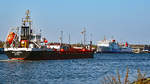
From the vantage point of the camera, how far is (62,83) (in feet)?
78.3

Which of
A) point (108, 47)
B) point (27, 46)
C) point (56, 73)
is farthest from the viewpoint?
point (108, 47)

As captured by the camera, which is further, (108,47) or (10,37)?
(108,47)

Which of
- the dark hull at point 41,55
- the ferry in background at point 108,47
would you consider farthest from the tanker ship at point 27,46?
the ferry in background at point 108,47

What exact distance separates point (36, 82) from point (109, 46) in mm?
162375

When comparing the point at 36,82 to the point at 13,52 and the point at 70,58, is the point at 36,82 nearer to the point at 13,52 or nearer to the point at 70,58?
the point at 13,52

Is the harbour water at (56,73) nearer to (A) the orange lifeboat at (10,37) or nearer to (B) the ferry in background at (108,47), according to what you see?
(A) the orange lifeboat at (10,37)

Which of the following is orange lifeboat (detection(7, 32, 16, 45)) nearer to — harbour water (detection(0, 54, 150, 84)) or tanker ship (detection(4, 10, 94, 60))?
tanker ship (detection(4, 10, 94, 60))

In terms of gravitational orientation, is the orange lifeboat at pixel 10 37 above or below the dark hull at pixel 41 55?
above

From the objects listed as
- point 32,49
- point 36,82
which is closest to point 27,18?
point 32,49

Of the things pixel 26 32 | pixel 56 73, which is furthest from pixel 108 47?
pixel 56 73

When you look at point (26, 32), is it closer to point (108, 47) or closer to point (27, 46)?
point (27, 46)

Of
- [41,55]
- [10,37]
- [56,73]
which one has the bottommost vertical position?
[56,73]

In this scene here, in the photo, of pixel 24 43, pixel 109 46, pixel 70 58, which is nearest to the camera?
pixel 24 43

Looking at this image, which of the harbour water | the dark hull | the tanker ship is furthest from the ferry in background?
the harbour water
